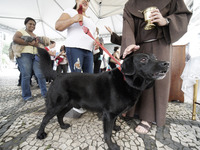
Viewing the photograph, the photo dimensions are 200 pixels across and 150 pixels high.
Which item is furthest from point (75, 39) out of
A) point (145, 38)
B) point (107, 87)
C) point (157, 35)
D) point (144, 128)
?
point (144, 128)

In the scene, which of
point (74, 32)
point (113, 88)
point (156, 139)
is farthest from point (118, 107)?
point (74, 32)

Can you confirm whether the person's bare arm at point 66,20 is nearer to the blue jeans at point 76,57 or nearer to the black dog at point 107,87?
the blue jeans at point 76,57

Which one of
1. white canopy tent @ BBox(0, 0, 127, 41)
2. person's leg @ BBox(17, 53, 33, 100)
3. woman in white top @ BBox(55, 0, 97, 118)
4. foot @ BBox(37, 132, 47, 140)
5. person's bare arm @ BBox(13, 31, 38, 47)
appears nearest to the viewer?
foot @ BBox(37, 132, 47, 140)

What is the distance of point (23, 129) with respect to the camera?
5.24 ft

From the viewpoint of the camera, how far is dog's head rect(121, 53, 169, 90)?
3.72ft

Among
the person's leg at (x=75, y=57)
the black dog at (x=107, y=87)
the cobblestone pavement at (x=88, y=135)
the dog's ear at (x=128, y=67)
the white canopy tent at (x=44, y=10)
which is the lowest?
the cobblestone pavement at (x=88, y=135)

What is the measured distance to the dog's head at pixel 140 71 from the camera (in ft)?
3.72

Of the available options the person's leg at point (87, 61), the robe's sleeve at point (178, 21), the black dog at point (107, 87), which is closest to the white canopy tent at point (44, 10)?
the person's leg at point (87, 61)

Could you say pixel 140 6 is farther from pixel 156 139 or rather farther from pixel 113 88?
pixel 156 139

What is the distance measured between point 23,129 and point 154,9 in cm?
250

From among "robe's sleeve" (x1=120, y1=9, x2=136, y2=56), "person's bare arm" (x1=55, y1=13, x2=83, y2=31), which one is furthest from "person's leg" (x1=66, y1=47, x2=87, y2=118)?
"robe's sleeve" (x1=120, y1=9, x2=136, y2=56)

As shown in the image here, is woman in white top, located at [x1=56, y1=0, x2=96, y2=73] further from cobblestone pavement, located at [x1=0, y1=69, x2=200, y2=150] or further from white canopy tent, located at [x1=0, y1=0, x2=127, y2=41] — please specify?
white canopy tent, located at [x1=0, y1=0, x2=127, y2=41]

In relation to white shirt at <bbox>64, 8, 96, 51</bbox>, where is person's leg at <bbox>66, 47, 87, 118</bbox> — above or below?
below

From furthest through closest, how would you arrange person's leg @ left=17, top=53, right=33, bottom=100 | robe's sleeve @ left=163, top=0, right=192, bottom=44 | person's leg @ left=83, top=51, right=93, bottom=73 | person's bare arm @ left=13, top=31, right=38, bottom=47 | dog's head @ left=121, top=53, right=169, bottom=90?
person's leg @ left=17, top=53, right=33, bottom=100 → person's bare arm @ left=13, top=31, right=38, bottom=47 → person's leg @ left=83, top=51, right=93, bottom=73 → robe's sleeve @ left=163, top=0, right=192, bottom=44 → dog's head @ left=121, top=53, right=169, bottom=90
